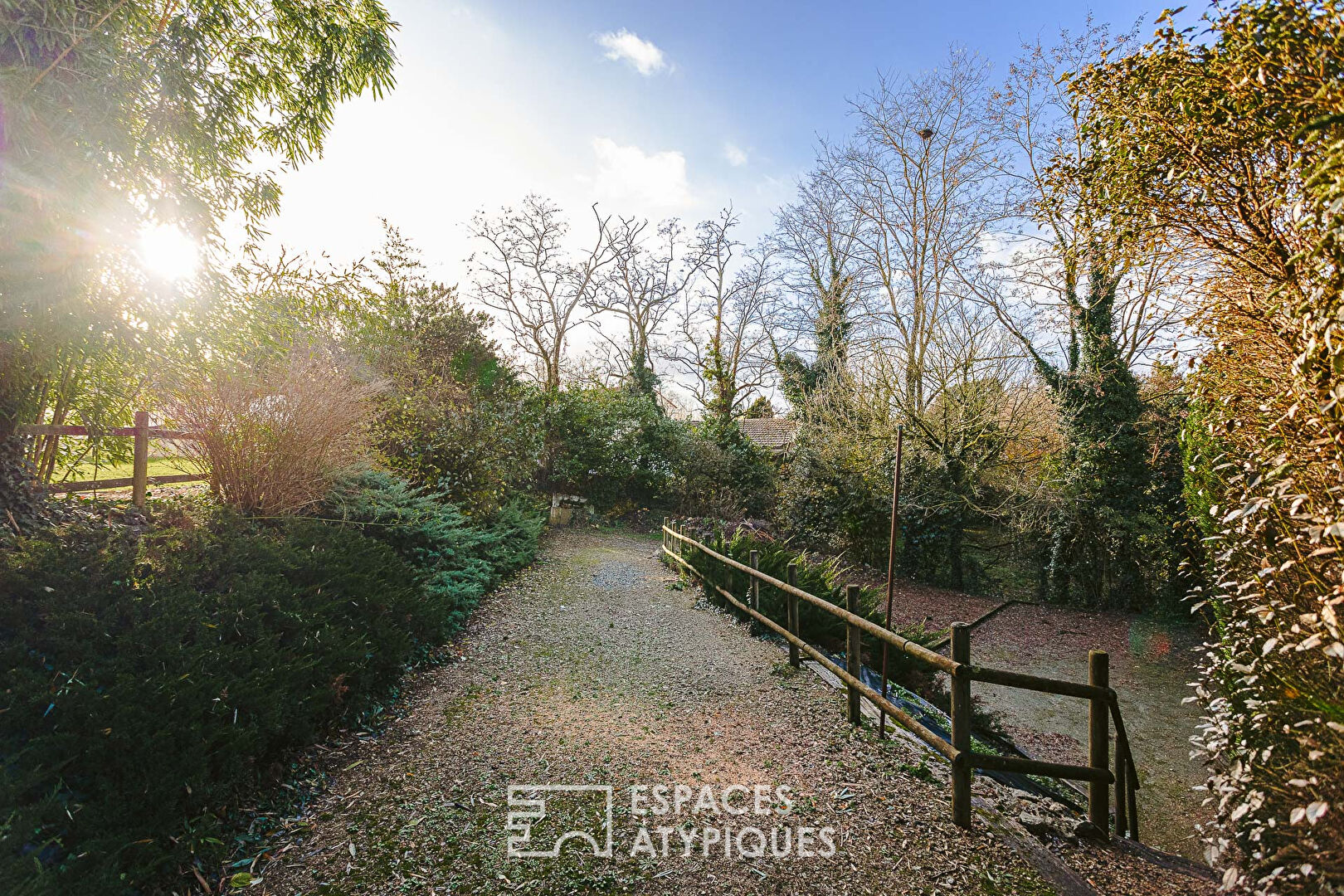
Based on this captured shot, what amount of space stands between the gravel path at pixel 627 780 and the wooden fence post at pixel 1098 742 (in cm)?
24

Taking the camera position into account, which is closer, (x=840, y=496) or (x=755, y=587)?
(x=755, y=587)

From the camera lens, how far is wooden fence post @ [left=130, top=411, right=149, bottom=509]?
4781 mm

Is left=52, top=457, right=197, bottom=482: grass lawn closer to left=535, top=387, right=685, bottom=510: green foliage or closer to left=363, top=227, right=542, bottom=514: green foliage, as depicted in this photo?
left=363, top=227, right=542, bottom=514: green foliage

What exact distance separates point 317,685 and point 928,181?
14.4 m

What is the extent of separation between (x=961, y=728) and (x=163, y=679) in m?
3.67

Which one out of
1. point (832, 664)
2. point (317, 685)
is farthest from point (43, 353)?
point (832, 664)

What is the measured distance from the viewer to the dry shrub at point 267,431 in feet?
16.1

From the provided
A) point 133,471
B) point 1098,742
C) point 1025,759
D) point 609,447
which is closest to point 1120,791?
point 1098,742

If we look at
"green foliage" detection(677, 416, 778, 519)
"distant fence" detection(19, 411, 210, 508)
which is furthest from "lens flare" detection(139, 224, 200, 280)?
"green foliage" detection(677, 416, 778, 519)

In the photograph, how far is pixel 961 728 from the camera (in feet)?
9.38

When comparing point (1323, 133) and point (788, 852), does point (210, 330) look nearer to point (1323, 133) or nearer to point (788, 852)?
point (788, 852)

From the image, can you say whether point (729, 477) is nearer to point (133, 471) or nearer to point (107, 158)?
point (133, 471)

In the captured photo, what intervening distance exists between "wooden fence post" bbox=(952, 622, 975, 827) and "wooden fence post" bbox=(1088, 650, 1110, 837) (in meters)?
0.56

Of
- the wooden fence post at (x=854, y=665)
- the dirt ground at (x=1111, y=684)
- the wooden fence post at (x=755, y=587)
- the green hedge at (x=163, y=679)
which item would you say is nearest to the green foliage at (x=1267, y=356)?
the dirt ground at (x=1111, y=684)
